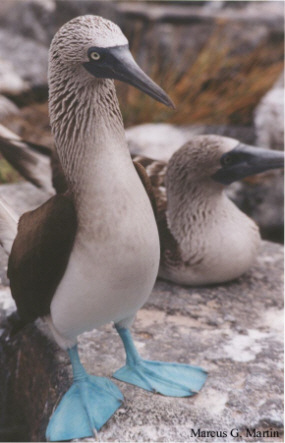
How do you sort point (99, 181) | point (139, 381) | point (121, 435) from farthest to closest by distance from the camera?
point (139, 381) → point (121, 435) → point (99, 181)

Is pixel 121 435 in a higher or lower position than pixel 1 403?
higher

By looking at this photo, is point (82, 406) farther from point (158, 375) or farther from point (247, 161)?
point (247, 161)

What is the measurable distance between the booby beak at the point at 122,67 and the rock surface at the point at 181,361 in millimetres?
1204

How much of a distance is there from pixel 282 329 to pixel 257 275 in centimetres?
59

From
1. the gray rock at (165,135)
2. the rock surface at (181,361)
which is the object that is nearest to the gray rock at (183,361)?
the rock surface at (181,361)

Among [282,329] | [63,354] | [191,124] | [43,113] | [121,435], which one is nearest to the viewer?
[121,435]

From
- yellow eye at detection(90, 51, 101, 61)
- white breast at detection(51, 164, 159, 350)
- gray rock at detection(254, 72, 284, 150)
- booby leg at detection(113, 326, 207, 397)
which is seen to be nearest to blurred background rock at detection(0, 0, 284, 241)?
gray rock at detection(254, 72, 284, 150)

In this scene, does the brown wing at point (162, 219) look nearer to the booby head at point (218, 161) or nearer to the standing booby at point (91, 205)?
the booby head at point (218, 161)

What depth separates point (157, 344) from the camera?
8.59 ft

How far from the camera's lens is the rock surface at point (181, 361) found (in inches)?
84.4

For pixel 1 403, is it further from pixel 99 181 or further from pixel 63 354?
pixel 99 181

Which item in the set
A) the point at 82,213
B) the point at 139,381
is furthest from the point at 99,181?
the point at 139,381

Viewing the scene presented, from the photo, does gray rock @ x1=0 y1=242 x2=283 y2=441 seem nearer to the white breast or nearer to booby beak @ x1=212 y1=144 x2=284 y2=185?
the white breast

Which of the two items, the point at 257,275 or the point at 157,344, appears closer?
the point at 157,344
